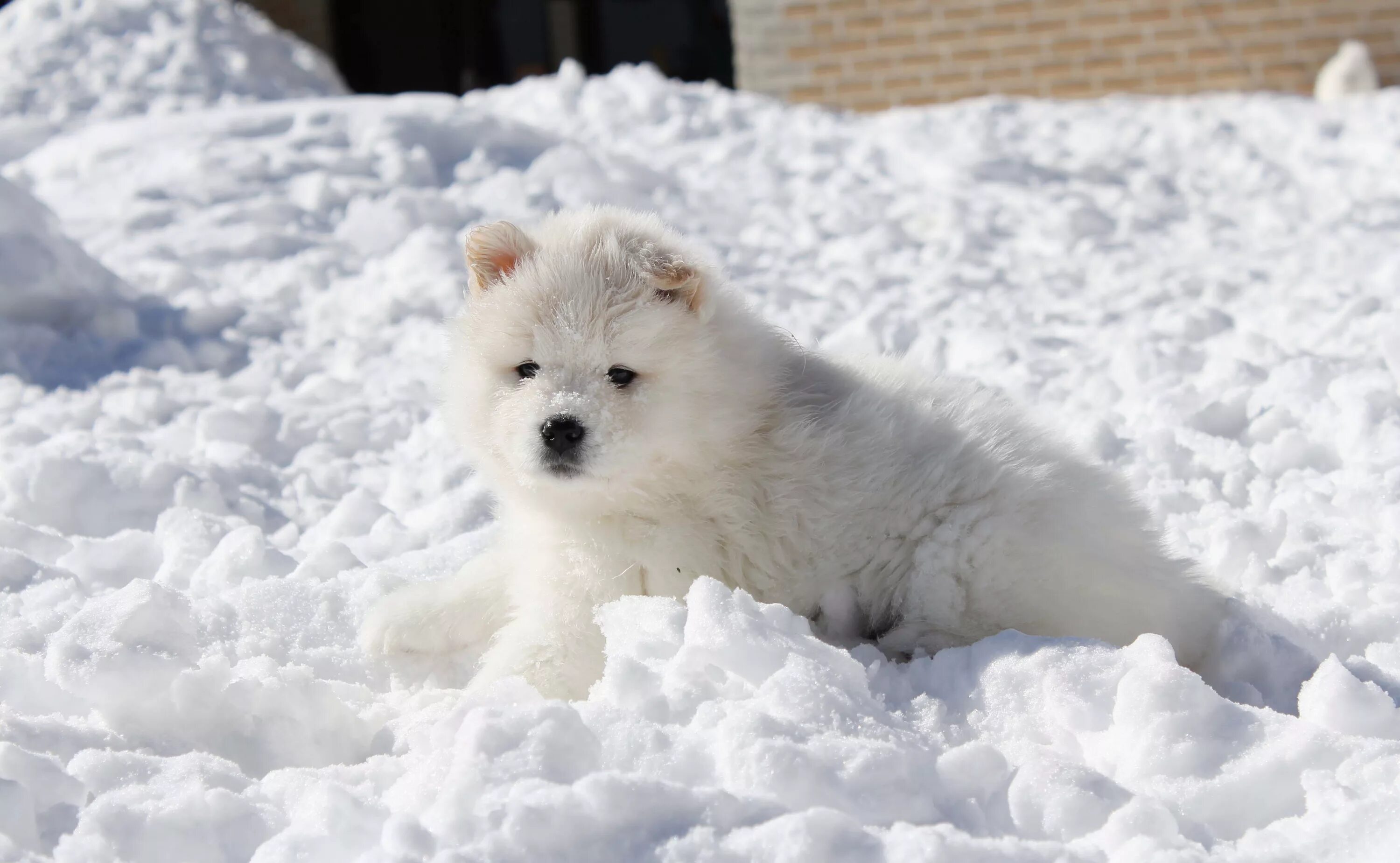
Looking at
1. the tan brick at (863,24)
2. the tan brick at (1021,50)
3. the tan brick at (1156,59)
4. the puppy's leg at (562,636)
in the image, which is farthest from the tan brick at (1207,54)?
the puppy's leg at (562,636)

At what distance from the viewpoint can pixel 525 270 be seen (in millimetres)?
2658

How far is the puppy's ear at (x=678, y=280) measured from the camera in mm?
2570

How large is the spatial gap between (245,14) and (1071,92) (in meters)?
7.04

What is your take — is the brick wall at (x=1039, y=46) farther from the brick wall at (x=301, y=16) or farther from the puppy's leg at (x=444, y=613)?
the puppy's leg at (x=444, y=613)

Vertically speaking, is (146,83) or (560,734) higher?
(146,83)

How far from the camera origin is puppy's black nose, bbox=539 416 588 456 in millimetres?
2471

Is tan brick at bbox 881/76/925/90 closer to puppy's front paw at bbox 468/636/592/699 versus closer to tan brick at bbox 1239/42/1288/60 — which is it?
tan brick at bbox 1239/42/1288/60

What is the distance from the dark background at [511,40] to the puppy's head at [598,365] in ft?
34.5

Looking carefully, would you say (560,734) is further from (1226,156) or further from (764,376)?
(1226,156)

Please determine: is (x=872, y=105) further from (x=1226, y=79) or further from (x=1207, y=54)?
(x=1226, y=79)

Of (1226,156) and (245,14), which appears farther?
(245,14)

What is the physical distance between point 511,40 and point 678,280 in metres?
11.9

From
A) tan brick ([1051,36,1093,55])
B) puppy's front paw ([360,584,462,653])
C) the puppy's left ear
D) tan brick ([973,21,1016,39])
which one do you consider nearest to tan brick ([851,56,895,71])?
tan brick ([973,21,1016,39])

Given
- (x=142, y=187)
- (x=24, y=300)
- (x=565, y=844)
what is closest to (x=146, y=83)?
(x=142, y=187)
